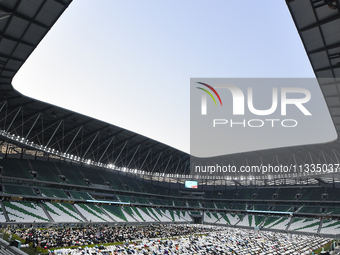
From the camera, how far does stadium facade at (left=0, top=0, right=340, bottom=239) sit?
19906 millimetres

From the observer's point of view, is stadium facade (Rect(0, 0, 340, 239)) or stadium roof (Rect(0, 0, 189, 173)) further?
stadium facade (Rect(0, 0, 340, 239))

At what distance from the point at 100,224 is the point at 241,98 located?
3725 cm

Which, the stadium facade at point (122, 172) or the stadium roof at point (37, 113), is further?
the stadium facade at point (122, 172)

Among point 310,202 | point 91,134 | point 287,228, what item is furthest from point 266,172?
point 91,134

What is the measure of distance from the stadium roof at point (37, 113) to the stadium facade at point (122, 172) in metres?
0.11

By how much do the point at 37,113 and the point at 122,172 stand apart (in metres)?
47.1

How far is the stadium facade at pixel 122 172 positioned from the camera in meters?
19.9

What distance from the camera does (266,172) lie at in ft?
272

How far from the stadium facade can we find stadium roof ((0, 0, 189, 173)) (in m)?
0.11

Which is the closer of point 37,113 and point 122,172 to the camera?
point 37,113

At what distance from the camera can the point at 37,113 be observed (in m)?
45.8

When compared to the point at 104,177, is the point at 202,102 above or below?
above

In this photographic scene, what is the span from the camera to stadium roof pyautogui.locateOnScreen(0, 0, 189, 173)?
63.9ft

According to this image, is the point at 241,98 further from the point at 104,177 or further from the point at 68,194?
the point at 104,177
